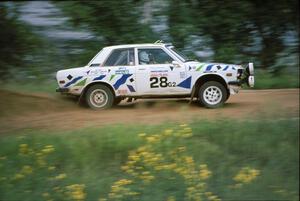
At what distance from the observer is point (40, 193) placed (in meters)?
6.65

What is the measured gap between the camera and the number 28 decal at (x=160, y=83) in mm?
11391

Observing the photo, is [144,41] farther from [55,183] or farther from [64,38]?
[55,183]

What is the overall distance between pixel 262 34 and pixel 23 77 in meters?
6.10

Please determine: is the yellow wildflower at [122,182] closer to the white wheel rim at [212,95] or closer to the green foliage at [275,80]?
the white wheel rim at [212,95]

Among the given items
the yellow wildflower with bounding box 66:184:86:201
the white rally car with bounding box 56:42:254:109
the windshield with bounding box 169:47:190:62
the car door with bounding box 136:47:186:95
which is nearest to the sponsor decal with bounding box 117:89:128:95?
the white rally car with bounding box 56:42:254:109

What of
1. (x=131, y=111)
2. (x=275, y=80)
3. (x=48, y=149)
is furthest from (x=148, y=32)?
(x=48, y=149)

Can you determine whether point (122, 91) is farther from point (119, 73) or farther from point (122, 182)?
point (122, 182)

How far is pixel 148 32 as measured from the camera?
45.0 feet

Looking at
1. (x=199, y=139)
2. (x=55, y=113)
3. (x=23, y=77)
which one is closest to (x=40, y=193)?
(x=199, y=139)

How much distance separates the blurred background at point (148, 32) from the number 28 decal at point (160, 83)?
1.78 metres

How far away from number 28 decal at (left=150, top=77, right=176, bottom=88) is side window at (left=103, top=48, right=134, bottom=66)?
55cm

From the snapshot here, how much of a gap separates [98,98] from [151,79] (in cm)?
116

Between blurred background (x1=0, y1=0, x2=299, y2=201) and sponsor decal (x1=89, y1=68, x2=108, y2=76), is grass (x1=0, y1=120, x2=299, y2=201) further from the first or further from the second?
sponsor decal (x1=89, y1=68, x2=108, y2=76)

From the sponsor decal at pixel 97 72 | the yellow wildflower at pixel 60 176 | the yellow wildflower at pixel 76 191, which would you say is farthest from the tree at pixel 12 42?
the yellow wildflower at pixel 76 191
